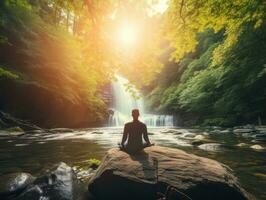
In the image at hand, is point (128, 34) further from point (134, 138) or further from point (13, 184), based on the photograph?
point (13, 184)

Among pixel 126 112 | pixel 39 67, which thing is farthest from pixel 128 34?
pixel 126 112

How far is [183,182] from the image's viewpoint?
3963mm

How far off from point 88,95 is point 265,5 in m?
23.0

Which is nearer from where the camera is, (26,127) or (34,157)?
(34,157)

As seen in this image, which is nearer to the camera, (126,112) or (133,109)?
(133,109)

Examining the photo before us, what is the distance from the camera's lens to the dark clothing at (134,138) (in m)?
5.24

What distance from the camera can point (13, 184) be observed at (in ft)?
14.4

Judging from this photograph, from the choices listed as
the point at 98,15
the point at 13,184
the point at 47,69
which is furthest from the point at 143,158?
the point at 47,69

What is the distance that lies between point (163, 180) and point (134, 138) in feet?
4.91

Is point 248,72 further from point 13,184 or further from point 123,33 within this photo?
point 13,184

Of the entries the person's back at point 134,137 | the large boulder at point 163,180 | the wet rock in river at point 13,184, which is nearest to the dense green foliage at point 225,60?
the person's back at point 134,137

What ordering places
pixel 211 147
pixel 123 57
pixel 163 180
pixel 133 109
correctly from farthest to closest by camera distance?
1. pixel 211 147
2. pixel 123 57
3. pixel 133 109
4. pixel 163 180

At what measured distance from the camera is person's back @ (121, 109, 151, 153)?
524 centimetres

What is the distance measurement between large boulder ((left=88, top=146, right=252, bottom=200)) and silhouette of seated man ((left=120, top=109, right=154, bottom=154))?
0.47 meters
